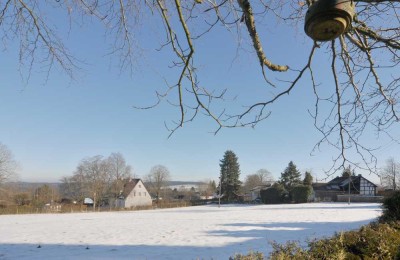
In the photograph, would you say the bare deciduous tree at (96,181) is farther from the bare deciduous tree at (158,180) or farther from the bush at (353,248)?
the bush at (353,248)

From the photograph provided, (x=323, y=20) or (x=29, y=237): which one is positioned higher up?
(x=323, y=20)

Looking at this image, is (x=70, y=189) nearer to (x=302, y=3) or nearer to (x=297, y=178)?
(x=297, y=178)

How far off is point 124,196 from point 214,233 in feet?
152

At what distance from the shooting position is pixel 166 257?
30.9 feet

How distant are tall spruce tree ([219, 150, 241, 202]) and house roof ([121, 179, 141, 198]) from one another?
50.8ft

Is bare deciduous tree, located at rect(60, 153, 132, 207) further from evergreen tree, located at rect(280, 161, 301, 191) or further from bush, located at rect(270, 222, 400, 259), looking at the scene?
bush, located at rect(270, 222, 400, 259)

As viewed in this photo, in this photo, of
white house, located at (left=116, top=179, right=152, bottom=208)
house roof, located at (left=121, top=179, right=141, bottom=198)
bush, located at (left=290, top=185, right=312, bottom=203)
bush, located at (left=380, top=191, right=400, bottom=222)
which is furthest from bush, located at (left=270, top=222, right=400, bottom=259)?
house roof, located at (left=121, top=179, right=141, bottom=198)

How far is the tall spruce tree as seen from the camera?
61312mm

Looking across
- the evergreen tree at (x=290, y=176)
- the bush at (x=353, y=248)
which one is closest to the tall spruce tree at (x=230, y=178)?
the evergreen tree at (x=290, y=176)

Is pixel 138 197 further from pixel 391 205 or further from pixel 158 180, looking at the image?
pixel 391 205

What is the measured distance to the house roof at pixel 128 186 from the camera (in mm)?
58281

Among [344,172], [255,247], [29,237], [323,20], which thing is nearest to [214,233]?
[255,247]

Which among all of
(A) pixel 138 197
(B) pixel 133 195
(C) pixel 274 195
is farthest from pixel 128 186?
(C) pixel 274 195

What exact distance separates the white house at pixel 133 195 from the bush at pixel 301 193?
77.5ft
